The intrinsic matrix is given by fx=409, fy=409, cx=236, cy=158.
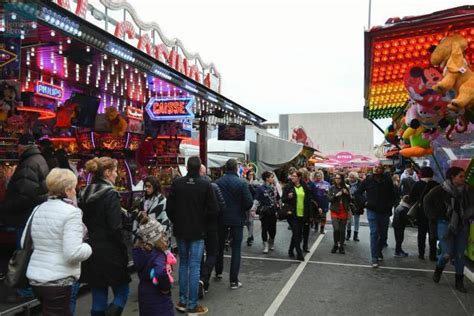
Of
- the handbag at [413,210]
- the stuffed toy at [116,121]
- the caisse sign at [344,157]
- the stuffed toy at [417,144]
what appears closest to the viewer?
the stuffed toy at [417,144]

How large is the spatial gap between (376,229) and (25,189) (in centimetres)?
567

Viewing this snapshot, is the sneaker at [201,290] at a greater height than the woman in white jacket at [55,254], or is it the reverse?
the woman in white jacket at [55,254]

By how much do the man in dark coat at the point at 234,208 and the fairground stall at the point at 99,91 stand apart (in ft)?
7.61

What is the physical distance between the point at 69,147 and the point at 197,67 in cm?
680

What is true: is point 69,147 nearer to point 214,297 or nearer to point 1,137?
point 1,137

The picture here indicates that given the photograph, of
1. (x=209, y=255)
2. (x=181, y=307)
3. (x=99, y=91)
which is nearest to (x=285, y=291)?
(x=209, y=255)

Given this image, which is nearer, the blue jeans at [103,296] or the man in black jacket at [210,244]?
the blue jeans at [103,296]

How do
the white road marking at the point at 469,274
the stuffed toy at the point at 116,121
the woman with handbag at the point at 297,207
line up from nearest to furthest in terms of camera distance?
the white road marking at the point at 469,274 → the woman with handbag at the point at 297,207 → the stuffed toy at the point at 116,121

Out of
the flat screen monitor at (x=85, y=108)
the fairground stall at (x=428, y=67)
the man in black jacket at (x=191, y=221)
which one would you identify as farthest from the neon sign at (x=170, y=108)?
the man in black jacket at (x=191, y=221)

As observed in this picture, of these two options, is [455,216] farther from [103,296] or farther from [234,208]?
[103,296]

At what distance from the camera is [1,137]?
755 centimetres

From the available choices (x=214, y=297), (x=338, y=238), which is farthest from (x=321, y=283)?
(x=338, y=238)

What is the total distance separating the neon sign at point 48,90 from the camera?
7859 millimetres

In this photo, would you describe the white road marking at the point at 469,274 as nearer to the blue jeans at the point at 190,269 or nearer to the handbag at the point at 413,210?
the handbag at the point at 413,210
